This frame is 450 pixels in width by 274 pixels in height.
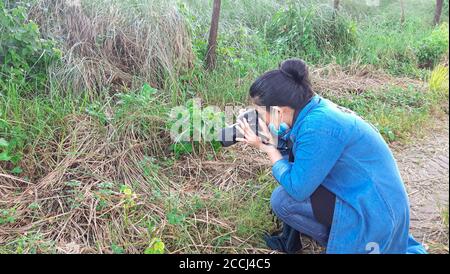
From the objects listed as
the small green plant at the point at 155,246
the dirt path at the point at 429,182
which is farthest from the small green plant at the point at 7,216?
the dirt path at the point at 429,182

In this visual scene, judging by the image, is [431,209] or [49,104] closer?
[431,209]

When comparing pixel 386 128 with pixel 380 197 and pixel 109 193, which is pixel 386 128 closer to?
pixel 380 197

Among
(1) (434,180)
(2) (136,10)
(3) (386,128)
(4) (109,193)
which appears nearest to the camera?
(4) (109,193)

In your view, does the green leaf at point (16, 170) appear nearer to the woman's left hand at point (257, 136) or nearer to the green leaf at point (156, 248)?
the green leaf at point (156, 248)

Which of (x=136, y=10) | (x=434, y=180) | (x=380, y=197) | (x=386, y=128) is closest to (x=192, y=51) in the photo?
(x=136, y=10)

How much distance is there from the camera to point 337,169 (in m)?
1.99

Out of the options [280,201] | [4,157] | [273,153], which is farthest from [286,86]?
[4,157]

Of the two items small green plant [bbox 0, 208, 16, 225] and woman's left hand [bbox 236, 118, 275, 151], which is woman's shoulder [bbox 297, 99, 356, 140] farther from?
small green plant [bbox 0, 208, 16, 225]

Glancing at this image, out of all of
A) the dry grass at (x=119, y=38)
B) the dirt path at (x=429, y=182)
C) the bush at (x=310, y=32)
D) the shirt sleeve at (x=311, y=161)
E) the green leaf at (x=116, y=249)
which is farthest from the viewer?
the bush at (x=310, y=32)

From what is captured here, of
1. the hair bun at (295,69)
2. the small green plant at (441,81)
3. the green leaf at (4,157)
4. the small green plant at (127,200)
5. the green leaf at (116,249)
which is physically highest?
the hair bun at (295,69)

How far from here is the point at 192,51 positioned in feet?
13.2

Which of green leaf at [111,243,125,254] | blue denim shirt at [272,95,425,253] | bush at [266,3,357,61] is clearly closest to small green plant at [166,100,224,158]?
green leaf at [111,243,125,254]

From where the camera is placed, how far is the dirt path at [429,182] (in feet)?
8.05

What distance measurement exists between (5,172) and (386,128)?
2697 millimetres
